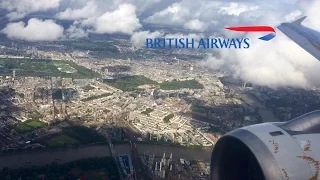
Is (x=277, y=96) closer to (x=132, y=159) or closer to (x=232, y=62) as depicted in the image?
(x=232, y=62)

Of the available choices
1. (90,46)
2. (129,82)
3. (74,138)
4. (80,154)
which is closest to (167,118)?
(74,138)

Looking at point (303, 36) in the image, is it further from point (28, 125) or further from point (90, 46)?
point (90, 46)

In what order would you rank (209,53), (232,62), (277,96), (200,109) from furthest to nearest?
1. (209,53)
2. (232,62)
3. (277,96)
4. (200,109)

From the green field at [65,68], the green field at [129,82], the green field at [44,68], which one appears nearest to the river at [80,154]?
the green field at [129,82]

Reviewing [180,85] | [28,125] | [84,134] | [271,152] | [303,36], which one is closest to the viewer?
[271,152]

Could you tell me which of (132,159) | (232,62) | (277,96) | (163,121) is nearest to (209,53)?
(232,62)

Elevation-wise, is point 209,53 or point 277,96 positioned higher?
point 209,53

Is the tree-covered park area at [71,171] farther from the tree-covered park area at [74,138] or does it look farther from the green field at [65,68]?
the green field at [65,68]
